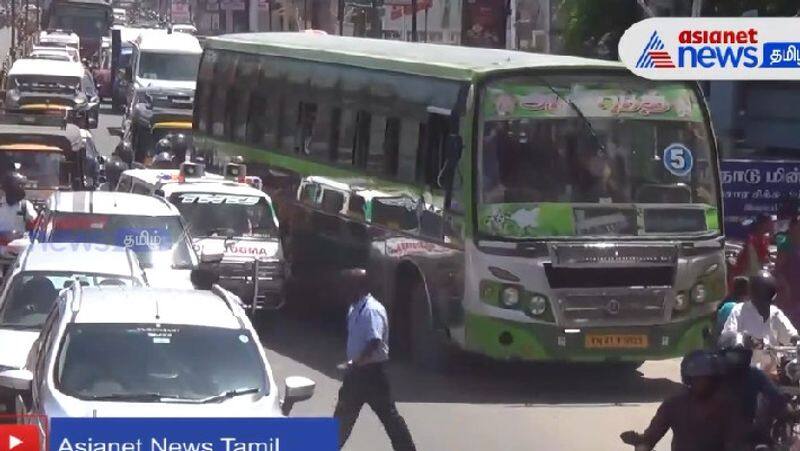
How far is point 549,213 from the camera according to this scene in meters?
16.5

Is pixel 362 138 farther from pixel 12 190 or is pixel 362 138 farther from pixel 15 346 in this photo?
pixel 15 346

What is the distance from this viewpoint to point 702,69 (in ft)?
63.5

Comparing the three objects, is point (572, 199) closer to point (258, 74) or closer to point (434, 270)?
point (434, 270)

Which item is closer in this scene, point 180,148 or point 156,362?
point 156,362

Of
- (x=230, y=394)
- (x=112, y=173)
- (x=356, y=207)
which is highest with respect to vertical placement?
(x=230, y=394)

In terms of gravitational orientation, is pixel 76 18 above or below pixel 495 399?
below

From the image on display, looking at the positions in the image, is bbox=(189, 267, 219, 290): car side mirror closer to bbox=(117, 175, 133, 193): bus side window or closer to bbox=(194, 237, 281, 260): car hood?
bbox=(194, 237, 281, 260): car hood

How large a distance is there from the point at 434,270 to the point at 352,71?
12.2 feet

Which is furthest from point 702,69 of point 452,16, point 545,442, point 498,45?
point 452,16

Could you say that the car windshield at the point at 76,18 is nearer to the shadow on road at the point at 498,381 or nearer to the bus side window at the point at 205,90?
the bus side window at the point at 205,90

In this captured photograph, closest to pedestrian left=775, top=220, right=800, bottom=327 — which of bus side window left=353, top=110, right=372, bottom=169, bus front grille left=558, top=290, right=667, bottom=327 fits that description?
bus front grille left=558, top=290, right=667, bottom=327

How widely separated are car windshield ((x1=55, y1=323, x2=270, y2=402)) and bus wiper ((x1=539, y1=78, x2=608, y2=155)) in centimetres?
665

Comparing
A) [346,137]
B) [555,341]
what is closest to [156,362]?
[555,341]

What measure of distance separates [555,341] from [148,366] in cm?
662
